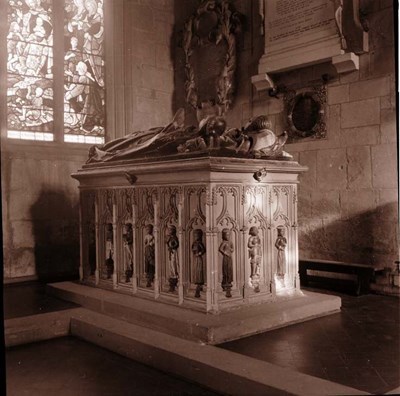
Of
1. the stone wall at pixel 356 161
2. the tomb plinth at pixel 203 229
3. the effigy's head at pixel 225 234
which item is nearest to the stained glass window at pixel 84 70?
the stone wall at pixel 356 161

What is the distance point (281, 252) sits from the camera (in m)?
4.54

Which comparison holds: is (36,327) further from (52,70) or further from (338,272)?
(52,70)

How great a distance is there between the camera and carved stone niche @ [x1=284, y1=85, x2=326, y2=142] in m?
6.48

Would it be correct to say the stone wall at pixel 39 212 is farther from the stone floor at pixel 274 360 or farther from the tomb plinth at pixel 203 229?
the stone floor at pixel 274 360

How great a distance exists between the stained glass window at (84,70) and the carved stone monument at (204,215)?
117 inches

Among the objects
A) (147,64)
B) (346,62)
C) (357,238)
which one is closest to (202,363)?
(357,238)

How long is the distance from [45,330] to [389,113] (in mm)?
4237

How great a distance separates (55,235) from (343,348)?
4868mm

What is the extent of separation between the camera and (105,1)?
26.6 feet

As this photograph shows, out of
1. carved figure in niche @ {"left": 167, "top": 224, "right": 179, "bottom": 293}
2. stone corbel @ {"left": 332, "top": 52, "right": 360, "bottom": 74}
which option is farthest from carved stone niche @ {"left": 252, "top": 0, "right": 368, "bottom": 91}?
carved figure in niche @ {"left": 167, "top": 224, "right": 179, "bottom": 293}

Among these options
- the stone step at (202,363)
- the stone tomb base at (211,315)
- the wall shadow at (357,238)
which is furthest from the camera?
the wall shadow at (357,238)

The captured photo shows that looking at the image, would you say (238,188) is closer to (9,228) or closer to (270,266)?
(270,266)

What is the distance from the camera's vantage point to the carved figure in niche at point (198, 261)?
4094mm

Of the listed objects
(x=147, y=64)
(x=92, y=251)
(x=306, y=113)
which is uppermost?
(x=147, y=64)
